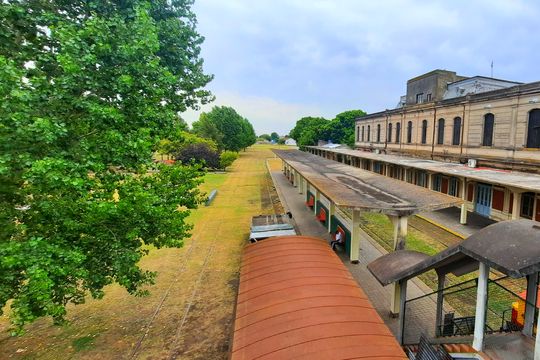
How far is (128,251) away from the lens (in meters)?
→ 7.17

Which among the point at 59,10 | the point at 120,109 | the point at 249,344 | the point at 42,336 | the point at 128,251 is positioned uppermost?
the point at 59,10

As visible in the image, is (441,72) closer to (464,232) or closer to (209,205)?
(464,232)

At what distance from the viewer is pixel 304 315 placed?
613 cm

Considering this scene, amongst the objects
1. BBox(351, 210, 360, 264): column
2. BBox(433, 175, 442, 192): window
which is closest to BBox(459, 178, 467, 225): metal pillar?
BBox(433, 175, 442, 192): window

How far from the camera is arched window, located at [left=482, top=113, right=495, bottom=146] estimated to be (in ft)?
73.9

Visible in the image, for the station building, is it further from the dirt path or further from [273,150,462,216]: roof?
the dirt path

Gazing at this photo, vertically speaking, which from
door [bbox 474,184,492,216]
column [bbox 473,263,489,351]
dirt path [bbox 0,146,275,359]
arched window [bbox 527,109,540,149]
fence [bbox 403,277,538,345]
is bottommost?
dirt path [bbox 0,146,275,359]

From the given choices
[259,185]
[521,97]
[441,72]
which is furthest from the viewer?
[259,185]

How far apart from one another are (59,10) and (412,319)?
48.3 feet

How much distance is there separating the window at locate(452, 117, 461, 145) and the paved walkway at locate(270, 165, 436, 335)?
14.1 metres

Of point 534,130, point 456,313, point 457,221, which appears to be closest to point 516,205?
point 457,221

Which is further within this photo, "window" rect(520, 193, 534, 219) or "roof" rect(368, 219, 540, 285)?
"window" rect(520, 193, 534, 219)

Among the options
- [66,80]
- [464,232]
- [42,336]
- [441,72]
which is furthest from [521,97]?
[42,336]

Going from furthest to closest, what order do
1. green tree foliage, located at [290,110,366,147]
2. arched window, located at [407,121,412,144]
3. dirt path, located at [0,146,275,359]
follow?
green tree foliage, located at [290,110,366,147]
arched window, located at [407,121,412,144]
dirt path, located at [0,146,275,359]
